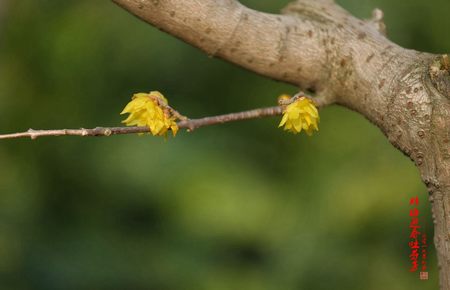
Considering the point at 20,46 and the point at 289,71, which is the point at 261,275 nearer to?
the point at 20,46

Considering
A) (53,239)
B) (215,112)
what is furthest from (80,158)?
(215,112)

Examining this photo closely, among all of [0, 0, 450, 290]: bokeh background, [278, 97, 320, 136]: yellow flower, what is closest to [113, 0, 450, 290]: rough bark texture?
[278, 97, 320, 136]: yellow flower

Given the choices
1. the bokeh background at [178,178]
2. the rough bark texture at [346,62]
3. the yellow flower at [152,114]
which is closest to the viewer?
the rough bark texture at [346,62]

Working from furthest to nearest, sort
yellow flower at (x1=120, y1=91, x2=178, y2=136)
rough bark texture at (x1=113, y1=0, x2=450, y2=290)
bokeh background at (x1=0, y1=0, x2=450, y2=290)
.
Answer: bokeh background at (x1=0, y1=0, x2=450, y2=290) → yellow flower at (x1=120, y1=91, x2=178, y2=136) → rough bark texture at (x1=113, y1=0, x2=450, y2=290)

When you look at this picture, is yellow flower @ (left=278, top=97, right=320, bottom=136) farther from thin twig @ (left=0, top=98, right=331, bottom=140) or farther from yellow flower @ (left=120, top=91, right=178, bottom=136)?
yellow flower @ (left=120, top=91, right=178, bottom=136)

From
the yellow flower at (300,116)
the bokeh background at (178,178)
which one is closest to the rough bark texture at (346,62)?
the yellow flower at (300,116)

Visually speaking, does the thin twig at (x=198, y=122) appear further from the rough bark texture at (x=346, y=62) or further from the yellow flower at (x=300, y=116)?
the rough bark texture at (x=346, y=62)
